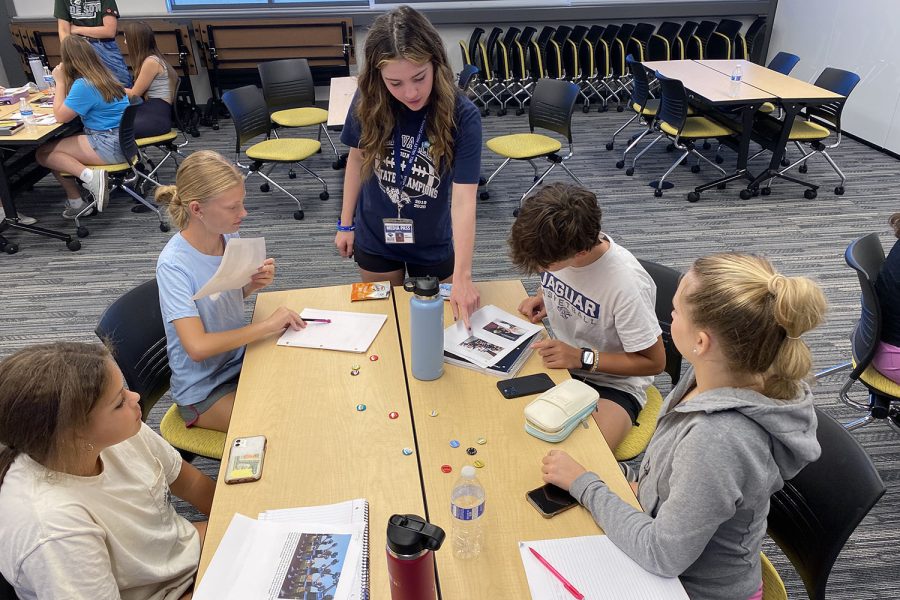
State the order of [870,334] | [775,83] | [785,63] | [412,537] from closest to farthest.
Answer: [412,537] → [870,334] → [775,83] → [785,63]

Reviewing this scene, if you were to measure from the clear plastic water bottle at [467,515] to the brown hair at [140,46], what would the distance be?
500 centimetres

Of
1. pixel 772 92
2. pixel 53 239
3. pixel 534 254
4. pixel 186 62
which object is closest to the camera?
pixel 534 254

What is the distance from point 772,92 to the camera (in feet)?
16.2

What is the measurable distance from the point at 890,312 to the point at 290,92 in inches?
194

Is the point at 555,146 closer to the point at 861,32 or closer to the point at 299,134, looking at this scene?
the point at 299,134

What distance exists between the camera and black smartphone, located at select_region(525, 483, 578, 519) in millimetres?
1314

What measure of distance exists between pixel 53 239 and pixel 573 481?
4489 millimetres

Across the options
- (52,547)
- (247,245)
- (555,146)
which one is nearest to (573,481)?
(52,547)

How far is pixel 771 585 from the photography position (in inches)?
55.8

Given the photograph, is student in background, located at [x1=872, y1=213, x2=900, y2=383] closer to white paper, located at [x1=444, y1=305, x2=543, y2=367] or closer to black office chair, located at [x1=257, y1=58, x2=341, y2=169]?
white paper, located at [x1=444, y1=305, x2=543, y2=367]

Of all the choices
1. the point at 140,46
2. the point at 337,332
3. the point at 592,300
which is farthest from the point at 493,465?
the point at 140,46

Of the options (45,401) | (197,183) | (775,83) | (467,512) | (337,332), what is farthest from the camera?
(775,83)

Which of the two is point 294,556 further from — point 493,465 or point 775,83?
point 775,83

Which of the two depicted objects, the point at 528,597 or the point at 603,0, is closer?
the point at 528,597
